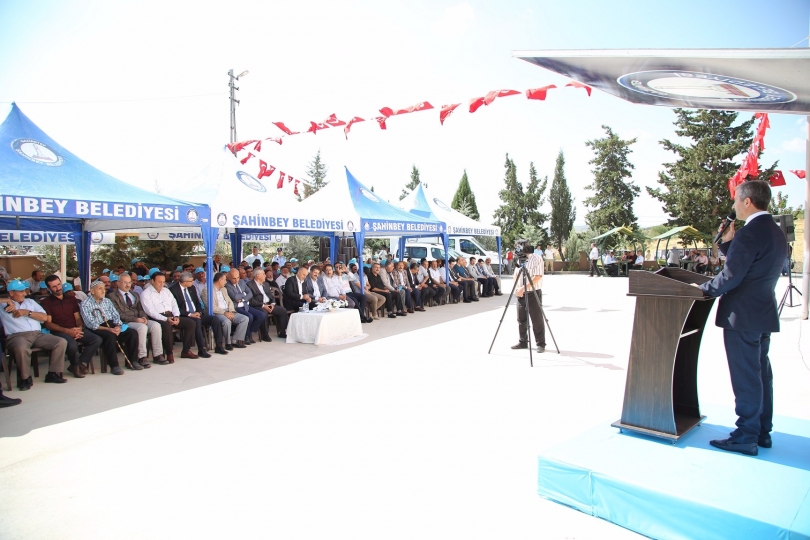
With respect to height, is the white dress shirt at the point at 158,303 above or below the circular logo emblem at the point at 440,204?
below

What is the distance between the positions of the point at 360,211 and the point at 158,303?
16.9 ft

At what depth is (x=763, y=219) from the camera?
9.26 ft

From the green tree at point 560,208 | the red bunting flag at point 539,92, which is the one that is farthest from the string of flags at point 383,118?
the green tree at point 560,208

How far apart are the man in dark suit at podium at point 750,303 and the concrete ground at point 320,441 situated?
90 centimetres

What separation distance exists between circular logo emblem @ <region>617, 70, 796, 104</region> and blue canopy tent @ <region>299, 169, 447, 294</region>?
7.45 meters

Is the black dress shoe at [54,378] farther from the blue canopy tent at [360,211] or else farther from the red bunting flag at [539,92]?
the red bunting flag at [539,92]

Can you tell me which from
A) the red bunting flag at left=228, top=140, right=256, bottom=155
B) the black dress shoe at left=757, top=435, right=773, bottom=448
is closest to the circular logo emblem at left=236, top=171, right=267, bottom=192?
the red bunting flag at left=228, top=140, right=256, bottom=155

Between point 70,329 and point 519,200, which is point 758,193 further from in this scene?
point 519,200

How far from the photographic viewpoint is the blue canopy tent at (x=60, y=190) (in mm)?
5738

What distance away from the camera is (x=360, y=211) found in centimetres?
1102

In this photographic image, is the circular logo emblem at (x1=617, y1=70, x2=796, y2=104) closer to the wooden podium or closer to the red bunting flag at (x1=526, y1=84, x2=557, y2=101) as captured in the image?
the wooden podium

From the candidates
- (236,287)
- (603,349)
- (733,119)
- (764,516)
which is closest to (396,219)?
(236,287)

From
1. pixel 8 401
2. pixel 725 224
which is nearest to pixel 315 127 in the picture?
pixel 8 401

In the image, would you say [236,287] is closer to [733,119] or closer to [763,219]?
[763,219]
